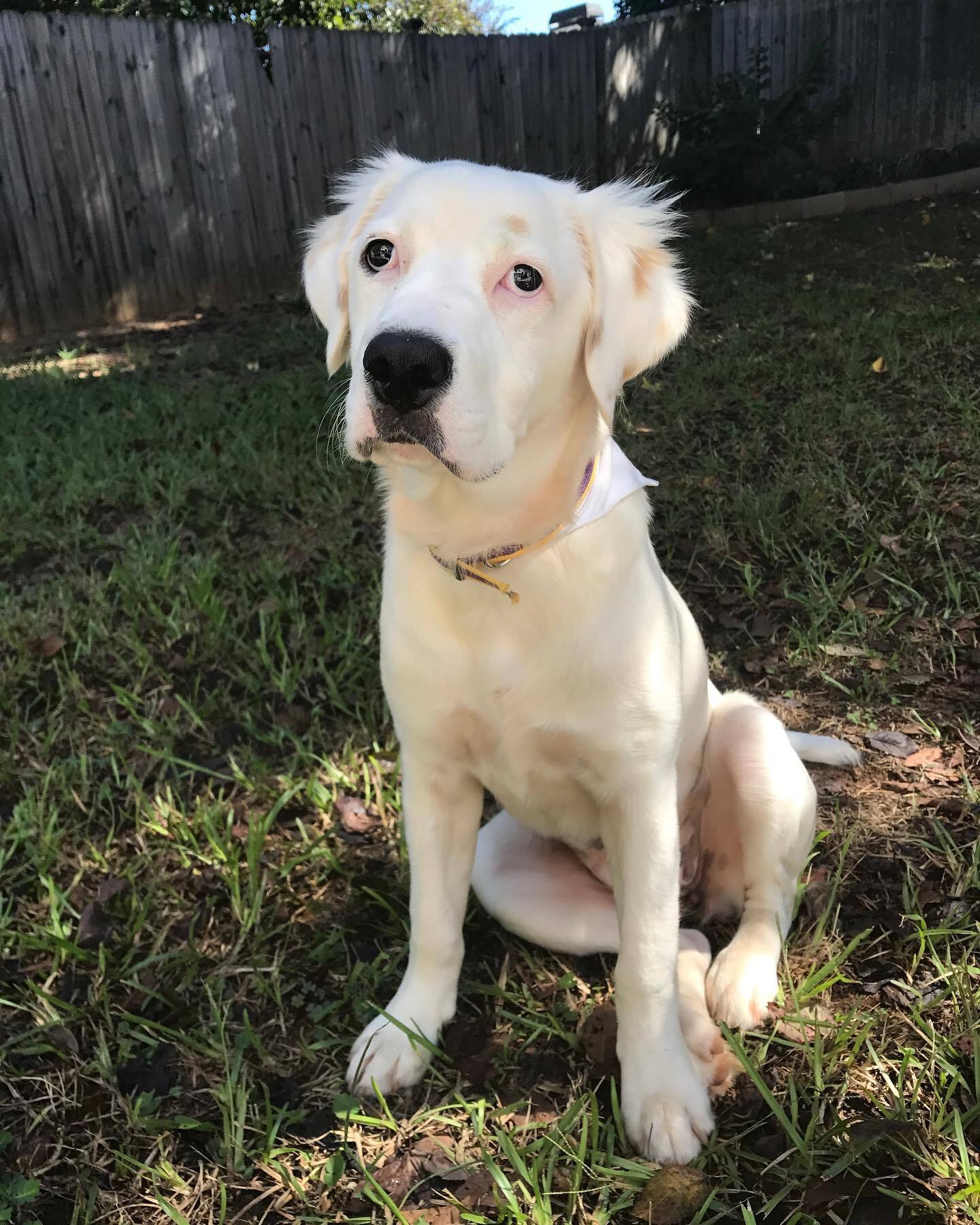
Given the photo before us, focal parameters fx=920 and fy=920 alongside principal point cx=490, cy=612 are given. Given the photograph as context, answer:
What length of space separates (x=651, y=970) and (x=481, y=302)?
49.6 inches

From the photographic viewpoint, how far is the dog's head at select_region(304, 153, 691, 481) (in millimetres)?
1506

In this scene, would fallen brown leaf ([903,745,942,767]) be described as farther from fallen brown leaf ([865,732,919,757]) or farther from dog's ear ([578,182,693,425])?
dog's ear ([578,182,693,425])

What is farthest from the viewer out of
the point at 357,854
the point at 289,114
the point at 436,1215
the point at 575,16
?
the point at 575,16

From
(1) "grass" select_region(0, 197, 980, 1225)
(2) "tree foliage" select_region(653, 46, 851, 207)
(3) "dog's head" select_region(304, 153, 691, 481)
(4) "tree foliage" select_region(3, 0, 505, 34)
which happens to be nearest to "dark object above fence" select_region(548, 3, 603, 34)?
(4) "tree foliage" select_region(3, 0, 505, 34)

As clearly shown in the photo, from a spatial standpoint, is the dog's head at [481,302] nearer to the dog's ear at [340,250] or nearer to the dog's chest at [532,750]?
the dog's ear at [340,250]

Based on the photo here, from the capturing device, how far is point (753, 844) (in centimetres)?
204

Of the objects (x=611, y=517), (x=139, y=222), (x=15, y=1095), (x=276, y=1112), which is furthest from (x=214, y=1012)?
(x=139, y=222)

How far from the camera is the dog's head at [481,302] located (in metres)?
1.51

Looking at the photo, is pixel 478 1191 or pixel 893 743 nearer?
pixel 478 1191

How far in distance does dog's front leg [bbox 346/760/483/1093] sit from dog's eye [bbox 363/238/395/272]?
3.15 feet

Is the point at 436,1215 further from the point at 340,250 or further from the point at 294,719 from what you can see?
the point at 340,250

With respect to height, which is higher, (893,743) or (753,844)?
(753,844)

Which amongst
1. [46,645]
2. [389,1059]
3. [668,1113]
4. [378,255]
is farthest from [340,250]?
[46,645]

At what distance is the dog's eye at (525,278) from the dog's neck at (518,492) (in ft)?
0.73
